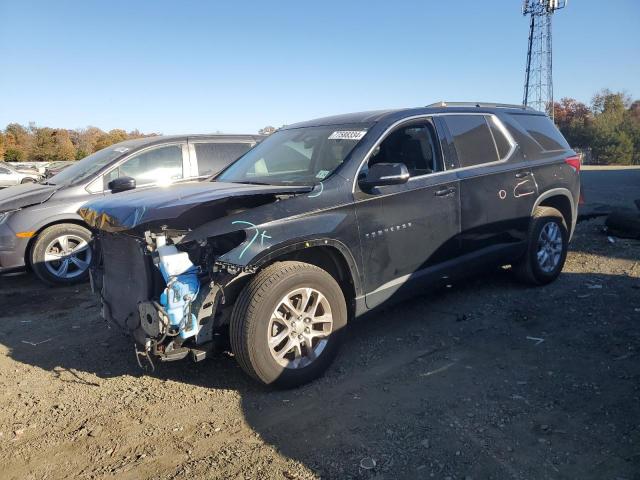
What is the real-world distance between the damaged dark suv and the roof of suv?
0.09 ft

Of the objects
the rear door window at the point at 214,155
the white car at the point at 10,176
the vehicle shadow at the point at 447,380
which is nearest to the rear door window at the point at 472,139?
the vehicle shadow at the point at 447,380

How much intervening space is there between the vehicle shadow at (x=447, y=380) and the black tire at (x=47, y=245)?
0.71 meters

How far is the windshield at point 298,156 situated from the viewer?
4102 mm

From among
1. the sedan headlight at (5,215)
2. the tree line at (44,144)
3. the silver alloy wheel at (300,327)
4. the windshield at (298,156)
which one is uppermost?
the tree line at (44,144)

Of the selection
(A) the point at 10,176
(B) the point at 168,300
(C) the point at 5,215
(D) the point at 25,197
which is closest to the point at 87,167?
(D) the point at 25,197

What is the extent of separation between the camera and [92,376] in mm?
3924

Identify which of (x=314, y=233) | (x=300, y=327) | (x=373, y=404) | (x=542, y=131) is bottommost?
(x=373, y=404)

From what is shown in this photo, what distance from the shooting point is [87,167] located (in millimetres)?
6891

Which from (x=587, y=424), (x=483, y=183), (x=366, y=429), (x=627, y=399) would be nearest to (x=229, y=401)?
(x=366, y=429)

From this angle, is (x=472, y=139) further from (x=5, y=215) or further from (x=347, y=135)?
Result: (x=5, y=215)

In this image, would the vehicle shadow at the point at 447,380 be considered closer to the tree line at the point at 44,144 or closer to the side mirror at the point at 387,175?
the side mirror at the point at 387,175

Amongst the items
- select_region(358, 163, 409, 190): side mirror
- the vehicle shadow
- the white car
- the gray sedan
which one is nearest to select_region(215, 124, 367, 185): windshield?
select_region(358, 163, 409, 190): side mirror

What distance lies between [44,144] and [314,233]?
44947 millimetres

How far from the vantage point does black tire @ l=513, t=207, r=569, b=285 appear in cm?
528
